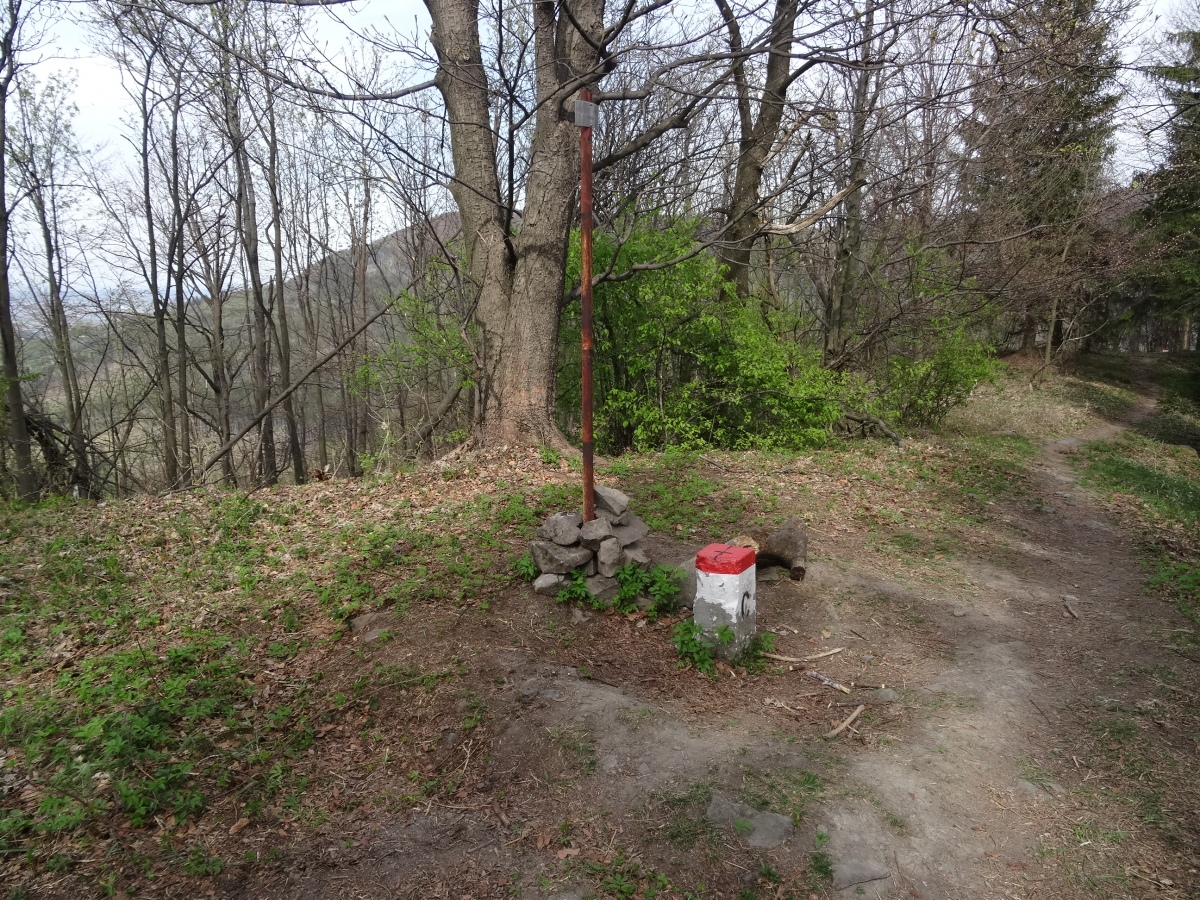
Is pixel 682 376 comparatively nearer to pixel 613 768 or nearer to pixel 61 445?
pixel 613 768

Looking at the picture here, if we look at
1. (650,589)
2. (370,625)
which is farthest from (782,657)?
(370,625)

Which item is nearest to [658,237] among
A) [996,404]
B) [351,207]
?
[996,404]

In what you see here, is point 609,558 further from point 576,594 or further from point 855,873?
point 855,873

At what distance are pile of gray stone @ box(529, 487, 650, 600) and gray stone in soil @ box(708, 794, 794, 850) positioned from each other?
6.23 ft

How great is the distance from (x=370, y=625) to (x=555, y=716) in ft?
5.13

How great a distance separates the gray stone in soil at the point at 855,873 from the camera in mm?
2621

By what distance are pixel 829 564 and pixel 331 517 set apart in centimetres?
465

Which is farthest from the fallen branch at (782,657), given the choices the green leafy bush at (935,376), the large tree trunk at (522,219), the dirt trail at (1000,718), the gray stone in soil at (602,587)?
the green leafy bush at (935,376)

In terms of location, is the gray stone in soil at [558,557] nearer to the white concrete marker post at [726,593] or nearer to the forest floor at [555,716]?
the forest floor at [555,716]

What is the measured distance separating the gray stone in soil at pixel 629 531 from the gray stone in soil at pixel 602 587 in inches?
11.2

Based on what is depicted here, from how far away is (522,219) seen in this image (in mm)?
7918

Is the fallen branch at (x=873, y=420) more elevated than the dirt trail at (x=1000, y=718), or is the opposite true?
the fallen branch at (x=873, y=420)

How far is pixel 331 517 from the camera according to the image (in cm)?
653

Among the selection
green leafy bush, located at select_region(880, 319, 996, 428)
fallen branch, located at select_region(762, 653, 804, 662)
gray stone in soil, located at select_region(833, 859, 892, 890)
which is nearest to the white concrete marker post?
fallen branch, located at select_region(762, 653, 804, 662)
